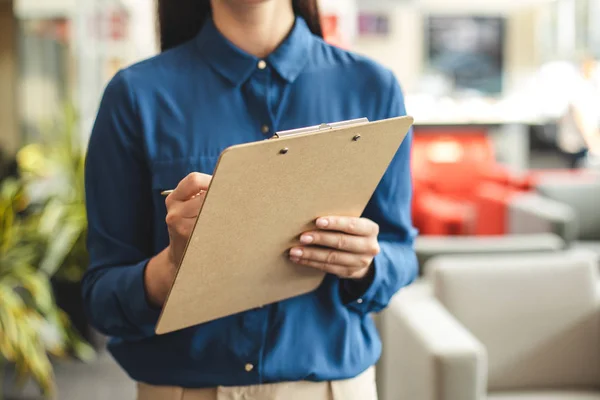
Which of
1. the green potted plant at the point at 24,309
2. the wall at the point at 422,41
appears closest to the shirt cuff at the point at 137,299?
the green potted plant at the point at 24,309

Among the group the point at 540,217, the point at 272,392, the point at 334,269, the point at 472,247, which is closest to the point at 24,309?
the point at 472,247

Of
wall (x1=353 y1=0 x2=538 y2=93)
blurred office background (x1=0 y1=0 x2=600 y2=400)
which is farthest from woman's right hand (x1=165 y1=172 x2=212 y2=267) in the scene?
wall (x1=353 y1=0 x2=538 y2=93)

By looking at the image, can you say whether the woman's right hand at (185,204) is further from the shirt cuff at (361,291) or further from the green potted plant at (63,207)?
the green potted plant at (63,207)

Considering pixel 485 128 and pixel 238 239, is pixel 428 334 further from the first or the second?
pixel 485 128

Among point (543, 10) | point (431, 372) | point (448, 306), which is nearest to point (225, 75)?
point (431, 372)

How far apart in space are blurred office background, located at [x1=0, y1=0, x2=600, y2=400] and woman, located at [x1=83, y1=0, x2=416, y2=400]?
0.74 metres

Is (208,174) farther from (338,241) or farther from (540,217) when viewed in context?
(540,217)

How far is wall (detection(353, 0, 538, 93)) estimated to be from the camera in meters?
12.9

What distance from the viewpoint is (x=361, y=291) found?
1021 millimetres

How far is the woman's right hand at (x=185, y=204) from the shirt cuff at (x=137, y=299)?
121 millimetres

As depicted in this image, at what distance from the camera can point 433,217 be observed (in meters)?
5.14

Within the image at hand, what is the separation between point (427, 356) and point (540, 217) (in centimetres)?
261

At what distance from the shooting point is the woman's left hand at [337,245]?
898mm

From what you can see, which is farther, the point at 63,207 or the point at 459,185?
the point at 459,185
